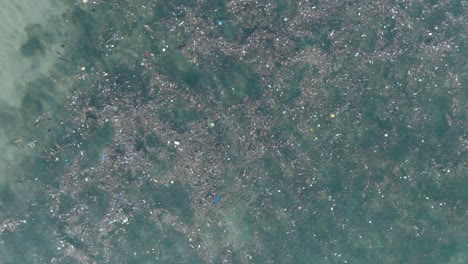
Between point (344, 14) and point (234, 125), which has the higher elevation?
point (344, 14)

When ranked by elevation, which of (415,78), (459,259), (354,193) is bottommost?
(459,259)

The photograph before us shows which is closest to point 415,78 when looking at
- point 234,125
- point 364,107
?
point 364,107

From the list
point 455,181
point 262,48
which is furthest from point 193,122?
point 455,181

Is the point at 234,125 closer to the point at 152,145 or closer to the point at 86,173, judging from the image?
the point at 152,145

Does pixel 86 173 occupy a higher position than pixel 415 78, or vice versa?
pixel 415 78

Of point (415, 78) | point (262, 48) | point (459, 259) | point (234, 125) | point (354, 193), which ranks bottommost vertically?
point (459, 259)

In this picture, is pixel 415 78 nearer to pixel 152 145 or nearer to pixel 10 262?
pixel 152 145
